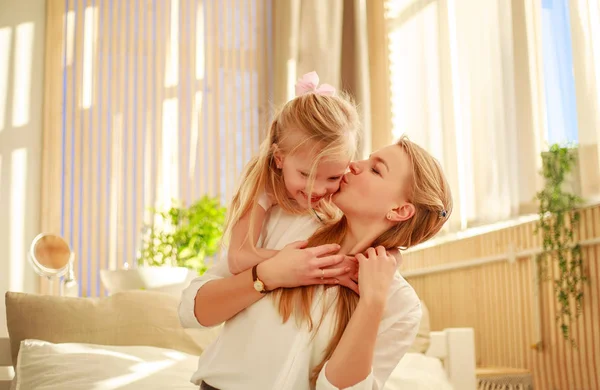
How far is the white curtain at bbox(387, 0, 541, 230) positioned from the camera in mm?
3184

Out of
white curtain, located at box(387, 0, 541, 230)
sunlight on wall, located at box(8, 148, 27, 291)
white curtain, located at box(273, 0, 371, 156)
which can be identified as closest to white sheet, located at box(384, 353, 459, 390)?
white curtain, located at box(387, 0, 541, 230)

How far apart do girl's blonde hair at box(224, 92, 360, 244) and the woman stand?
0.08 m

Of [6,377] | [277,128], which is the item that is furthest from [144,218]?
[277,128]

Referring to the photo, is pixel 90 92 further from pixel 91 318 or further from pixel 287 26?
pixel 91 318

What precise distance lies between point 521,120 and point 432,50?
0.94m

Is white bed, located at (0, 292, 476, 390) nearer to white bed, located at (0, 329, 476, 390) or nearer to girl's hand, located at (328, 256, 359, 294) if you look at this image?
white bed, located at (0, 329, 476, 390)

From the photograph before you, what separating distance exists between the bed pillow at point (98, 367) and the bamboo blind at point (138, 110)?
2.65 m

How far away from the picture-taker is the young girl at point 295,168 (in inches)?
54.3

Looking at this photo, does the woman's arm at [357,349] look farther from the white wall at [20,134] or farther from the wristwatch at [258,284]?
the white wall at [20,134]

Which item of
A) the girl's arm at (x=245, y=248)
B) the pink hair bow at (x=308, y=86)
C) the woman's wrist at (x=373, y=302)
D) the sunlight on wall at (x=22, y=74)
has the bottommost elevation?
the woman's wrist at (x=373, y=302)

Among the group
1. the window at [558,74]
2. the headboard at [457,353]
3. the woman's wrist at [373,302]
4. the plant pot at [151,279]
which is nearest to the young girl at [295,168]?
the woman's wrist at [373,302]

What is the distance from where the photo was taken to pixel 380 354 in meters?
1.30

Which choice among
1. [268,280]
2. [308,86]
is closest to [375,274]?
[268,280]

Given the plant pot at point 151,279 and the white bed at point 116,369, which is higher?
the plant pot at point 151,279
